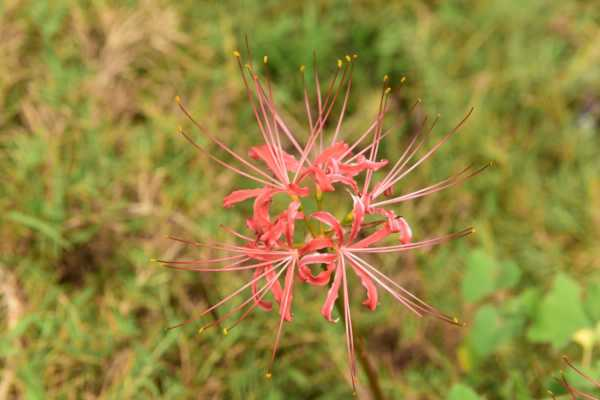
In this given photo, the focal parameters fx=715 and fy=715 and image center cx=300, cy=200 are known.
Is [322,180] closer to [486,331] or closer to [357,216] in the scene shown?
[357,216]

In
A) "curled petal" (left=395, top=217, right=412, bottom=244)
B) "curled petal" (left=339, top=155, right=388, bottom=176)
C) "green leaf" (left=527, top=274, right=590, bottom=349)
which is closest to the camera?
"curled petal" (left=395, top=217, right=412, bottom=244)

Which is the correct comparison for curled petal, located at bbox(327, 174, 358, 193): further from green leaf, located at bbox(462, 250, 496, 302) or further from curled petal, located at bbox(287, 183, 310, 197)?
green leaf, located at bbox(462, 250, 496, 302)

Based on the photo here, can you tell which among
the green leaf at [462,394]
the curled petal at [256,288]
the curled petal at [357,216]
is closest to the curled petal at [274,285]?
the curled petal at [256,288]

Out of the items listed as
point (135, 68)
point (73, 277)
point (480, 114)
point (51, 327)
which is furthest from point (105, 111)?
point (480, 114)

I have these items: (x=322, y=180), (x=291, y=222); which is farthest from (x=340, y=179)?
(x=291, y=222)

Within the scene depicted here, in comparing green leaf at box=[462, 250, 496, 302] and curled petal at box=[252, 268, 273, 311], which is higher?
green leaf at box=[462, 250, 496, 302]

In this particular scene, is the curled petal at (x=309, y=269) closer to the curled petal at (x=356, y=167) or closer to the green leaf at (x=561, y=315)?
the curled petal at (x=356, y=167)

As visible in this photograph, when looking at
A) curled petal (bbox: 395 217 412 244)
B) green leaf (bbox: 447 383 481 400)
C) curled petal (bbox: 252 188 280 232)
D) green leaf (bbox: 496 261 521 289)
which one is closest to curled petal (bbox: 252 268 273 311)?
A: curled petal (bbox: 252 188 280 232)

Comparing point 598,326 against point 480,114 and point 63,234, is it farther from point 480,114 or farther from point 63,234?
point 63,234
